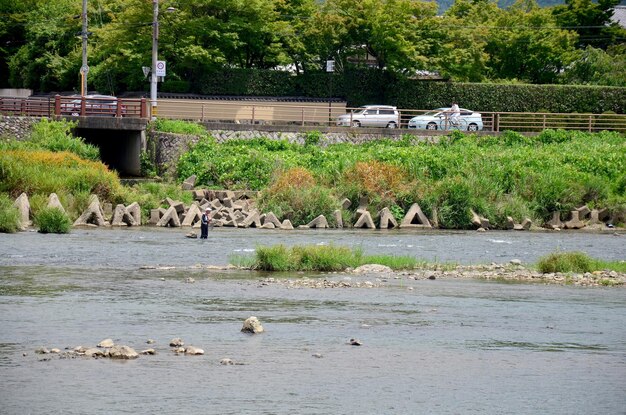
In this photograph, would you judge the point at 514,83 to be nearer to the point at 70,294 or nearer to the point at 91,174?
the point at 91,174

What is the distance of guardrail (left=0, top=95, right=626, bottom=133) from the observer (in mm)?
54375

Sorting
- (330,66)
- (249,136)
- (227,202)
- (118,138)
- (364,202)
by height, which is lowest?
(227,202)

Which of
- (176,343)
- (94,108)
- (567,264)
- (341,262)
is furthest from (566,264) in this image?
(94,108)

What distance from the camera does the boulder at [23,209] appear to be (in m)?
41.7

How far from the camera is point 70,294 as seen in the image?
2755 centimetres

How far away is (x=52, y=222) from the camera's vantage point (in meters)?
40.2

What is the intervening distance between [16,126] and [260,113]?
14.6m

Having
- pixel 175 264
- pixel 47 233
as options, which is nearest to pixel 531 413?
pixel 175 264

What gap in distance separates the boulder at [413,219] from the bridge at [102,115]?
14114 mm

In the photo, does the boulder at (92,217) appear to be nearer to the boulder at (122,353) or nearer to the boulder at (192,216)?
the boulder at (192,216)

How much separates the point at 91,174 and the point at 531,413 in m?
30.5

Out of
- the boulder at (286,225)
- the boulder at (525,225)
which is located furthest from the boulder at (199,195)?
the boulder at (525,225)

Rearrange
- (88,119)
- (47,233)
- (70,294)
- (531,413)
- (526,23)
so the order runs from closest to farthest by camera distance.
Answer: (531,413) → (70,294) → (47,233) → (88,119) → (526,23)

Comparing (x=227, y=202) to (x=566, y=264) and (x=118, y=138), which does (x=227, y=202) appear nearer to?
(x=118, y=138)
